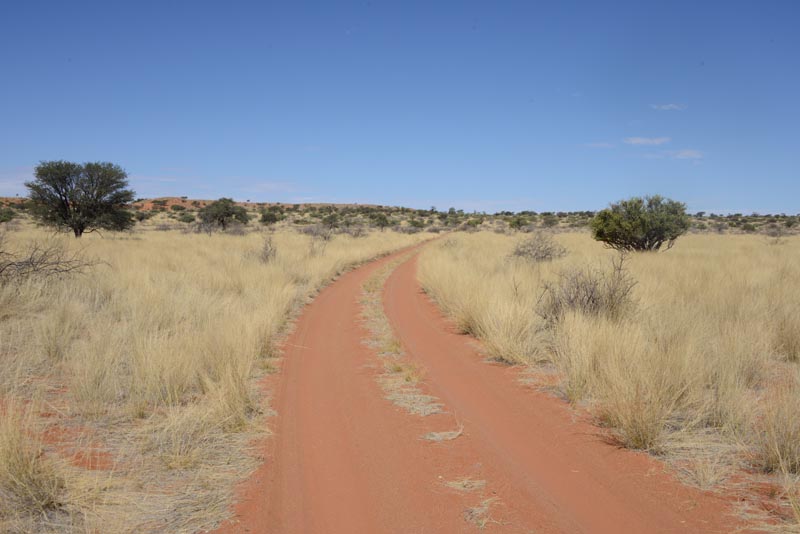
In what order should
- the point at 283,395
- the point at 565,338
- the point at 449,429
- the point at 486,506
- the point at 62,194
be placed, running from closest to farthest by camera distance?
1. the point at 486,506
2. the point at 449,429
3. the point at 283,395
4. the point at 565,338
5. the point at 62,194

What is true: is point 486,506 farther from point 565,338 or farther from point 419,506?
point 565,338

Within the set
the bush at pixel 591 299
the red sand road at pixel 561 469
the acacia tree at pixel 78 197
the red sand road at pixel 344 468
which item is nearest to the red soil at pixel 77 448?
the red sand road at pixel 344 468

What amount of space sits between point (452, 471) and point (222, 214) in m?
47.3

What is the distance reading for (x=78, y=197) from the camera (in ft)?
96.6

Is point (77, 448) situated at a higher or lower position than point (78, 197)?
lower

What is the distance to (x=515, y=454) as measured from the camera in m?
4.60

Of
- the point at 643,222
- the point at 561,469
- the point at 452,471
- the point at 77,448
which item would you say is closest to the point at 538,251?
the point at 643,222

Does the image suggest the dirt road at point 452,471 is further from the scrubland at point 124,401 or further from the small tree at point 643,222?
the small tree at point 643,222

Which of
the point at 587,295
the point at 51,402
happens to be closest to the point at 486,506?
the point at 51,402

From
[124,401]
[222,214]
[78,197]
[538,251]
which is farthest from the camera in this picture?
[222,214]

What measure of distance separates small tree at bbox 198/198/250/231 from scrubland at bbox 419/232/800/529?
39982 millimetres

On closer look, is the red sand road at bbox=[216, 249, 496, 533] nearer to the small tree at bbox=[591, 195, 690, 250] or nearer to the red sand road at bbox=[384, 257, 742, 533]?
the red sand road at bbox=[384, 257, 742, 533]

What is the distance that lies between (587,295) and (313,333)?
Result: 5.60 meters

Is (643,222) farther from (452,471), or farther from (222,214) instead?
(222,214)
